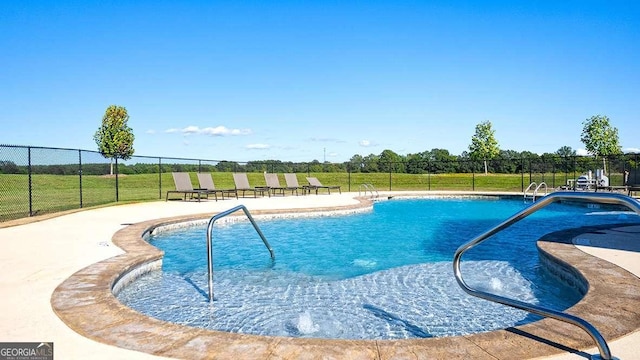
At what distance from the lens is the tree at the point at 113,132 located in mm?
41781

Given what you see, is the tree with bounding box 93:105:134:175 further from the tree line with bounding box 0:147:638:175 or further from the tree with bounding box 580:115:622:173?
the tree with bounding box 580:115:622:173

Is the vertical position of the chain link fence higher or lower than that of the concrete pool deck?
higher

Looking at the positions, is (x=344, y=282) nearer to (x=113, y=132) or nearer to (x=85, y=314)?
(x=85, y=314)

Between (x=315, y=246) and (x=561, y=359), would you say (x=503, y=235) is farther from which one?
(x=561, y=359)

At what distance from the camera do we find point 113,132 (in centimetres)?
4219

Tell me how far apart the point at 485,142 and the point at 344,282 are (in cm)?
4933

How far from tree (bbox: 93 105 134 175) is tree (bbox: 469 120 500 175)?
41.8 m

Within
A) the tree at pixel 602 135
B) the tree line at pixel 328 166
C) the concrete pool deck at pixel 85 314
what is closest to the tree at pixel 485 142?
the tree line at pixel 328 166

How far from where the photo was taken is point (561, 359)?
84.3 inches

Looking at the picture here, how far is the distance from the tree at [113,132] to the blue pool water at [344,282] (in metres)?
38.9

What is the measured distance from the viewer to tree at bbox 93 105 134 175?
4178 centimetres

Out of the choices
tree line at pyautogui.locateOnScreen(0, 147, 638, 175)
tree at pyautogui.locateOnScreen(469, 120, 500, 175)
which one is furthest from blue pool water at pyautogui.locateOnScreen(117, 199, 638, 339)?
tree at pyautogui.locateOnScreen(469, 120, 500, 175)

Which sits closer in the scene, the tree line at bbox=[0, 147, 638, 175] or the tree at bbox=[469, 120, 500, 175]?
the tree line at bbox=[0, 147, 638, 175]

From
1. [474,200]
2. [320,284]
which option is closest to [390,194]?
[474,200]
